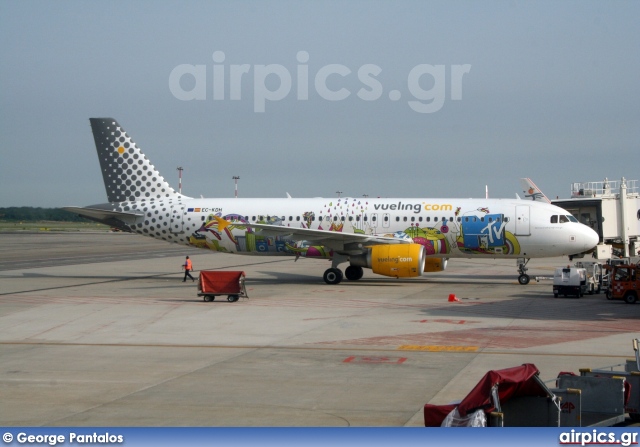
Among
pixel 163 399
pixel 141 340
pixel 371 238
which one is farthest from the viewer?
pixel 371 238

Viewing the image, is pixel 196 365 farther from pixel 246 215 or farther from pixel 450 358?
pixel 246 215

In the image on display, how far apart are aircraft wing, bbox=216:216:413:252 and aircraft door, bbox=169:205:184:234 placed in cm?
381

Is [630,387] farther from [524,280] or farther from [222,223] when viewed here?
[222,223]

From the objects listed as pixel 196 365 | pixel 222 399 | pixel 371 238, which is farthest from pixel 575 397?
pixel 371 238

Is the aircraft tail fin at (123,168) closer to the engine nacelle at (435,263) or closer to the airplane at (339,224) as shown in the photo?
the airplane at (339,224)

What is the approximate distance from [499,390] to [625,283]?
2077 cm

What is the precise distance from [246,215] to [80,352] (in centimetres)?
1992

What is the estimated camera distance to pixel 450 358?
17562 millimetres

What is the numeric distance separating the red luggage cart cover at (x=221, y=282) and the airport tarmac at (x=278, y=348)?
0.60 m

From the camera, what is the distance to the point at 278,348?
19.0 m

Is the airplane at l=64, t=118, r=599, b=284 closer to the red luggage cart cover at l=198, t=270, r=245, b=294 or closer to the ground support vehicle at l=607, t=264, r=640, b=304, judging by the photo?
the ground support vehicle at l=607, t=264, r=640, b=304

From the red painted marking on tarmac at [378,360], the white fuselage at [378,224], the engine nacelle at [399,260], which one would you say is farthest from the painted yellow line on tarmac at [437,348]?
the white fuselage at [378,224]

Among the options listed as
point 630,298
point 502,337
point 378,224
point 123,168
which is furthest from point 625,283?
point 123,168

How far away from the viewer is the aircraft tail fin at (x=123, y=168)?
130ft
